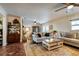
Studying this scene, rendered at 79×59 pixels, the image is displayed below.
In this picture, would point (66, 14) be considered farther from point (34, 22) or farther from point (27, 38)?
point (27, 38)

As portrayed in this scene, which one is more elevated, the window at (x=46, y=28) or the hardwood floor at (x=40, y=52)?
the window at (x=46, y=28)

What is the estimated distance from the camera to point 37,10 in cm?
305

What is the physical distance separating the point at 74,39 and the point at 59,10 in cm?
116

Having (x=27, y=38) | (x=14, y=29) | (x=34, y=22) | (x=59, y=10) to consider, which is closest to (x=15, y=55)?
(x=27, y=38)

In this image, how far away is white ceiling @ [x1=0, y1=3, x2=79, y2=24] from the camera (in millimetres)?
2887

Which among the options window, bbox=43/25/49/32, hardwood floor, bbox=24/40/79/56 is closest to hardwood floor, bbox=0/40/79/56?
hardwood floor, bbox=24/40/79/56

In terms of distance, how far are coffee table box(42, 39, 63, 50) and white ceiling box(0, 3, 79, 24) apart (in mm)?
730

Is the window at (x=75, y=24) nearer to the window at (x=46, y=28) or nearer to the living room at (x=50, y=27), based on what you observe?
the living room at (x=50, y=27)

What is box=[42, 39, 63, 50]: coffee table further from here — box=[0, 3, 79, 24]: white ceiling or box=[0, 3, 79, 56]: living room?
box=[0, 3, 79, 24]: white ceiling

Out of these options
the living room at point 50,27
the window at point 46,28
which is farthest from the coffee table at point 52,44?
the window at point 46,28

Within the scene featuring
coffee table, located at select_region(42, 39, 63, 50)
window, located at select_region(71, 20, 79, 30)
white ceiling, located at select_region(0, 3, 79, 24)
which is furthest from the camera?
coffee table, located at select_region(42, 39, 63, 50)

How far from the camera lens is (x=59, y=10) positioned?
302cm

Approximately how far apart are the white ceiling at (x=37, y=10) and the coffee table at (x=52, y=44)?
730mm

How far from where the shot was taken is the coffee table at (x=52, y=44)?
129 inches
